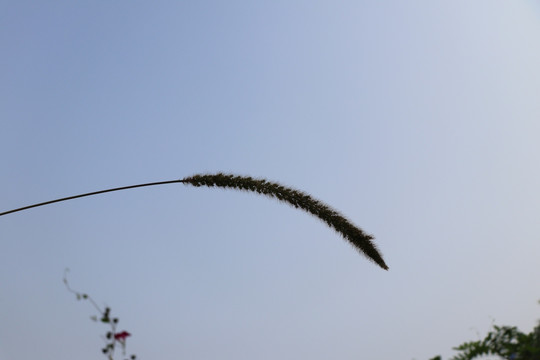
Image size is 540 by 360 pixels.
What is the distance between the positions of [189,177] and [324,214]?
2737 millimetres

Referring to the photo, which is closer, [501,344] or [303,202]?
[501,344]

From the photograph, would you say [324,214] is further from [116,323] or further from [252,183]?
[116,323]

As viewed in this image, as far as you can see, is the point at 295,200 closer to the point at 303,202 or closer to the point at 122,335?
the point at 303,202

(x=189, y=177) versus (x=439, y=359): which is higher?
(x=189, y=177)

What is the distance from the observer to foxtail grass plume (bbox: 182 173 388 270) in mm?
7602

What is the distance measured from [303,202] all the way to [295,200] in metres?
0.14

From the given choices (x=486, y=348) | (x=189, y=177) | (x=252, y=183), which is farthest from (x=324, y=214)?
(x=486, y=348)

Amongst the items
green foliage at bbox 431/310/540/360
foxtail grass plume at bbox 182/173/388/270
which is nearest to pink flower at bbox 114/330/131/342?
green foliage at bbox 431/310/540/360

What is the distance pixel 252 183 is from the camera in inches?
344

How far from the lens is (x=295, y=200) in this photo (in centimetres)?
854

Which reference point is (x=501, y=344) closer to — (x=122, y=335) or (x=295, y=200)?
(x=122, y=335)

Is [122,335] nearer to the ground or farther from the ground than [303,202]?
nearer to the ground

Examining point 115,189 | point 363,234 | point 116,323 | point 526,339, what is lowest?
point 526,339

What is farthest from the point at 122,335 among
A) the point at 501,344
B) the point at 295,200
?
the point at 295,200
